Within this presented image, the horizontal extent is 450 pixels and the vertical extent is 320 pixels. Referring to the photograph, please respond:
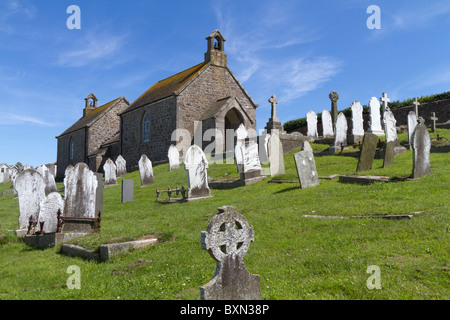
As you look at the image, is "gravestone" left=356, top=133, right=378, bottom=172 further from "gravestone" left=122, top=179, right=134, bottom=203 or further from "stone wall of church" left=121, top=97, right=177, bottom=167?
"stone wall of church" left=121, top=97, right=177, bottom=167

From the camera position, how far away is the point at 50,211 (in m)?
8.72

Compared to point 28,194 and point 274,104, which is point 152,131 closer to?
point 274,104

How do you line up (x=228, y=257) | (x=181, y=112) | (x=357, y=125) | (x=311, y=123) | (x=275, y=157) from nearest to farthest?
(x=228, y=257) → (x=275, y=157) → (x=357, y=125) → (x=311, y=123) → (x=181, y=112)

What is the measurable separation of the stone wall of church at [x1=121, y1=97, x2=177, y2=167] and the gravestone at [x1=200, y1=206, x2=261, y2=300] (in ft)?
80.2

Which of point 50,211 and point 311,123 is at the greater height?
point 311,123

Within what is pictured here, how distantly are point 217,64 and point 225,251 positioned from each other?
94.5 feet

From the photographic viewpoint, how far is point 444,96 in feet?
93.7

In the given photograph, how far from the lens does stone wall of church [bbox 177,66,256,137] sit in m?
28.4

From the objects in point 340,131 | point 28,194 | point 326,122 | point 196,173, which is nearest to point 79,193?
point 28,194

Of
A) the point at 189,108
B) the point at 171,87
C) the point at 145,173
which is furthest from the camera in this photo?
the point at 171,87

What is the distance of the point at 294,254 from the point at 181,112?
2376cm

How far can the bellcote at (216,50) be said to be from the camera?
30.9 metres

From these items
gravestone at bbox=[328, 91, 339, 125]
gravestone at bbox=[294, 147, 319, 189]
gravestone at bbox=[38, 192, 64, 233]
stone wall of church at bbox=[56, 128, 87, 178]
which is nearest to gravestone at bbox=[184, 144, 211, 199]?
gravestone at bbox=[294, 147, 319, 189]

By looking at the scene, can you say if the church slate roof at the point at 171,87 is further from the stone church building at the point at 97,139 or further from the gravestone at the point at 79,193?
the gravestone at the point at 79,193
